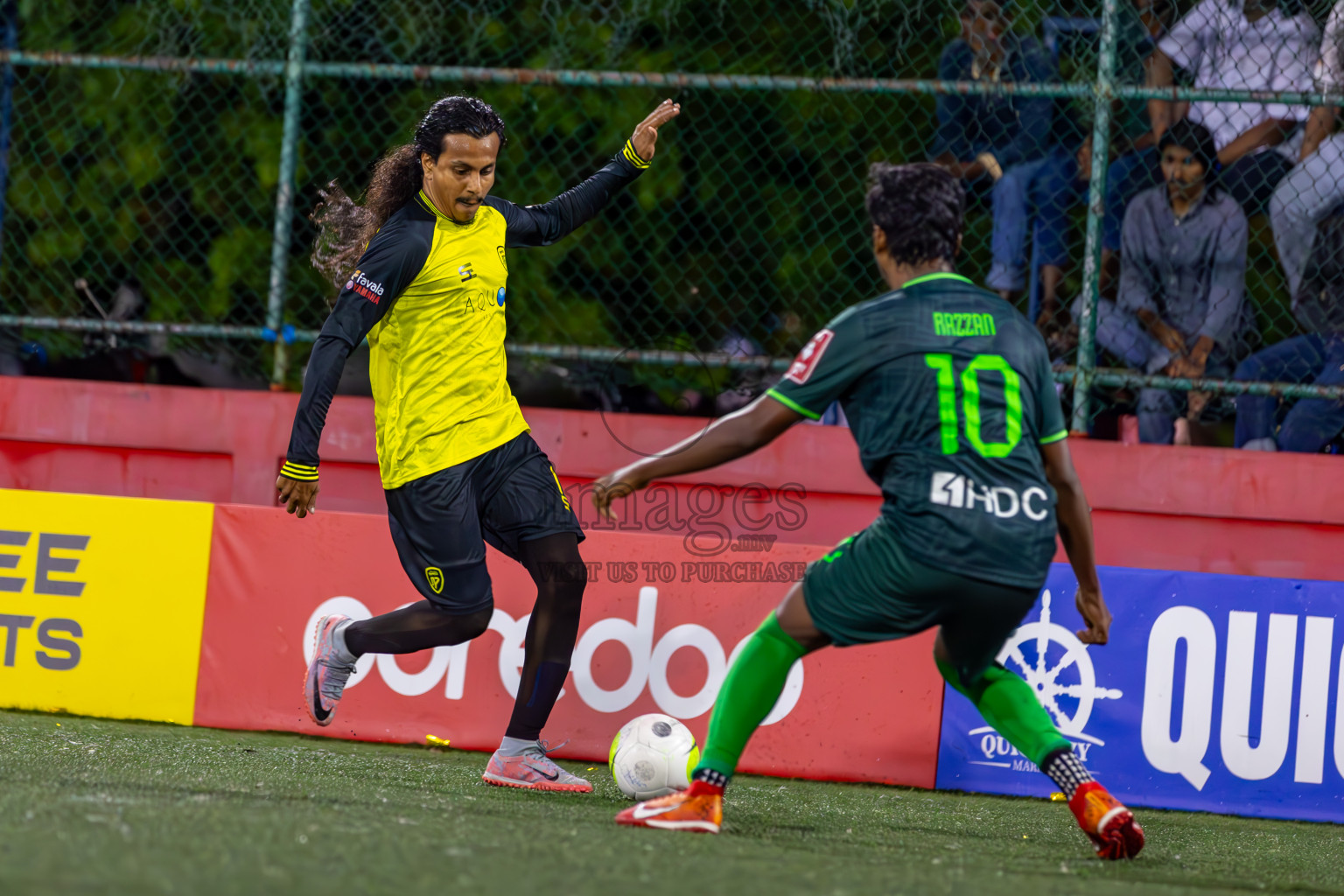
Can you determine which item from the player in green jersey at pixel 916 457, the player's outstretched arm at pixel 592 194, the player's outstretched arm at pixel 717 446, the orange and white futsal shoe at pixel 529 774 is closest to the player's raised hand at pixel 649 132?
the player's outstretched arm at pixel 592 194

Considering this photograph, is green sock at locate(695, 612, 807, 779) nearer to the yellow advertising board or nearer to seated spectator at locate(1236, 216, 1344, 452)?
the yellow advertising board

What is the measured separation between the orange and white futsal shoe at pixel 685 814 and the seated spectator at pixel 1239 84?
Result: 4106 mm

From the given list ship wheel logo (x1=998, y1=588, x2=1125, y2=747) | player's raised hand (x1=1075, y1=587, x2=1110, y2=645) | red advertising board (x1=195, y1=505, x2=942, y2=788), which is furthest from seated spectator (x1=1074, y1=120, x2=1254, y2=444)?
player's raised hand (x1=1075, y1=587, x2=1110, y2=645)

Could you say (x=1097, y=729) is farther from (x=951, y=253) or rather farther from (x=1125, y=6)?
(x=1125, y=6)

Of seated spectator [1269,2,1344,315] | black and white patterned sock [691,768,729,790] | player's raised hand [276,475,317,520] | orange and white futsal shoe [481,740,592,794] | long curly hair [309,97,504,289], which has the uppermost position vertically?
seated spectator [1269,2,1344,315]

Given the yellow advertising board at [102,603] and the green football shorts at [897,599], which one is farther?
the yellow advertising board at [102,603]

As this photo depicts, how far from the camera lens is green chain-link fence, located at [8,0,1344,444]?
20.7ft

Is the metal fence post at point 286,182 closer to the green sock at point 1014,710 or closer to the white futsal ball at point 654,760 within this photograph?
the white futsal ball at point 654,760

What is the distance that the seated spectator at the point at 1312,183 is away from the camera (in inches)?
244

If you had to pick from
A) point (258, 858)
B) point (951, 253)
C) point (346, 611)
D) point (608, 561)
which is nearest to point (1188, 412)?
point (608, 561)

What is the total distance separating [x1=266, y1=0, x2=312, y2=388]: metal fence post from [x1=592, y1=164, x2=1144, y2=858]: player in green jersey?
13.3ft

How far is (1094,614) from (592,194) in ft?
7.82

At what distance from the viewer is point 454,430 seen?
4.41m

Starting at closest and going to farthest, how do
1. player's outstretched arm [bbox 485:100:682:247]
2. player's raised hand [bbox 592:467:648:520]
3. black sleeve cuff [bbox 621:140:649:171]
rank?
player's raised hand [bbox 592:467:648:520], player's outstretched arm [bbox 485:100:682:247], black sleeve cuff [bbox 621:140:649:171]
